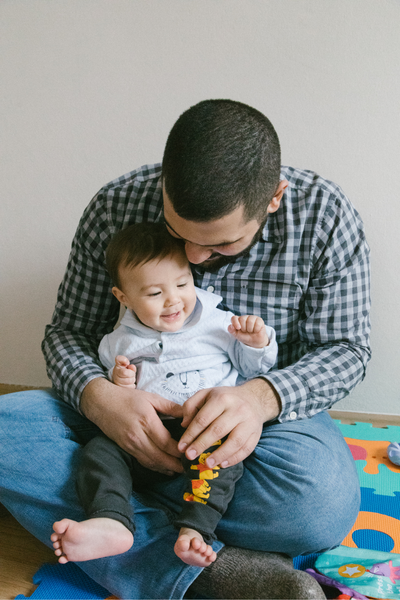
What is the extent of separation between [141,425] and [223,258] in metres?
0.40

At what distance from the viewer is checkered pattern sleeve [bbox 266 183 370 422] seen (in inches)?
41.6

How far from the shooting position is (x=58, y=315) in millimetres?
1254

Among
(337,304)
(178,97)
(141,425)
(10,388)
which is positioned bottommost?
(10,388)

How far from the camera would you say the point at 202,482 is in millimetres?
850

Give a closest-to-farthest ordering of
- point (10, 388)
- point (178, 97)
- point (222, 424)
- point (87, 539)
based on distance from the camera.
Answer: point (87, 539), point (222, 424), point (178, 97), point (10, 388)

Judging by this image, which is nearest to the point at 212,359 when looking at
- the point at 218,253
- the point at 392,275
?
the point at 218,253

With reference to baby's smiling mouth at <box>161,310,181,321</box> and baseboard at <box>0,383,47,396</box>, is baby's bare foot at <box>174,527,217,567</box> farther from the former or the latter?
baseboard at <box>0,383,47,396</box>

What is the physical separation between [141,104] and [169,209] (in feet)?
2.50

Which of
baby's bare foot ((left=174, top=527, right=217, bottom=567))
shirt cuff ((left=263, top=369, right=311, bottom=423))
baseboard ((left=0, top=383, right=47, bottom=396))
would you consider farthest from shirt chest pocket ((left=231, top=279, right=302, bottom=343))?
baseboard ((left=0, top=383, right=47, bottom=396))

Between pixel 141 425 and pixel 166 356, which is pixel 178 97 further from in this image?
pixel 141 425

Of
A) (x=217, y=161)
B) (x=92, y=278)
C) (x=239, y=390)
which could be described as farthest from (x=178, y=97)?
(x=239, y=390)

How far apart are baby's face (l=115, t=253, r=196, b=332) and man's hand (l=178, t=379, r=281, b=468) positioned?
0.19 metres

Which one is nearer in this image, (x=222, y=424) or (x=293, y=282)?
(x=222, y=424)

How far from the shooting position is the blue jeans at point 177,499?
2.82 feet
